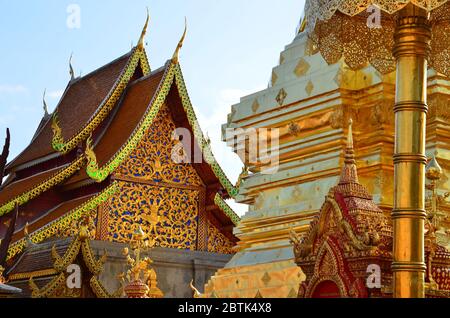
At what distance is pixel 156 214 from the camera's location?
12.7 metres

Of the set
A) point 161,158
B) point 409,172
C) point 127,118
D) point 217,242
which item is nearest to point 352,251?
point 409,172

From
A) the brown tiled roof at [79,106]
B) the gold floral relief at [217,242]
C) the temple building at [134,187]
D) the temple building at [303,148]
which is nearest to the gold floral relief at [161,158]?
the temple building at [134,187]

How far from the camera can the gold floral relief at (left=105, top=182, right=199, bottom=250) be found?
40.7ft

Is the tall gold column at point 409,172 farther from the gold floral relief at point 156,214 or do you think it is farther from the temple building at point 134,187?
the gold floral relief at point 156,214

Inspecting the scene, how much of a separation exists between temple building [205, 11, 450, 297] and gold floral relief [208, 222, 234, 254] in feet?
13.4

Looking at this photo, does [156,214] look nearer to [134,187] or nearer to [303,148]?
[134,187]

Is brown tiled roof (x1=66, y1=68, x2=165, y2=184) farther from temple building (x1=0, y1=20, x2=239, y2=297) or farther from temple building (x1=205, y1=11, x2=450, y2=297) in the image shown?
temple building (x1=205, y1=11, x2=450, y2=297)

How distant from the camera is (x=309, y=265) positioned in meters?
5.64

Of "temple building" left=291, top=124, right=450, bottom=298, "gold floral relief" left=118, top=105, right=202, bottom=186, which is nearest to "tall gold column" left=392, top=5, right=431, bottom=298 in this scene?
"temple building" left=291, top=124, right=450, bottom=298

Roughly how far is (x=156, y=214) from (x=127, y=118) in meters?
1.47

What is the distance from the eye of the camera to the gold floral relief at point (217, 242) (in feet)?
43.3

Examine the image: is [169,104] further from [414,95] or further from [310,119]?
[414,95]

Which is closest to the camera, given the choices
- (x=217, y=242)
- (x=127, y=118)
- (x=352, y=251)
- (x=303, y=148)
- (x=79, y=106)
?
(x=352, y=251)
